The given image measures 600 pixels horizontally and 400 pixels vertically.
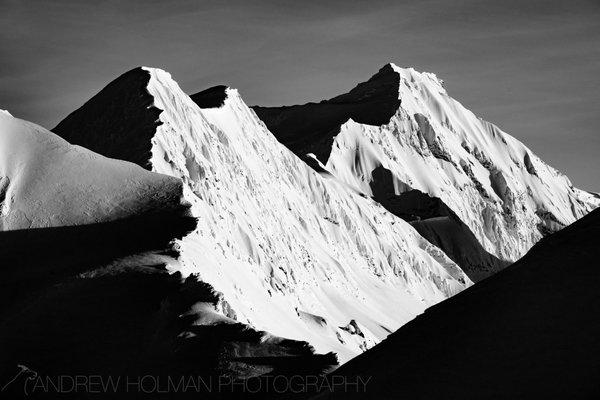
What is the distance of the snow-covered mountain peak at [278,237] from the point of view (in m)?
72.4

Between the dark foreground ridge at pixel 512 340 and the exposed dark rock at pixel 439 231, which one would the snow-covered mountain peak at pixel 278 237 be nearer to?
the dark foreground ridge at pixel 512 340

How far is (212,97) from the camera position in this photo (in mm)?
119812

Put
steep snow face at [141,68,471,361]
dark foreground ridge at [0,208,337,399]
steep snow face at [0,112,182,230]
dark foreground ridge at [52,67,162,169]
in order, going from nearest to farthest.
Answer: dark foreground ridge at [0,208,337,399] < steep snow face at [0,112,182,230] < steep snow face at [141,68,471,361] < dark foreground ridge at [52,67,162,169]

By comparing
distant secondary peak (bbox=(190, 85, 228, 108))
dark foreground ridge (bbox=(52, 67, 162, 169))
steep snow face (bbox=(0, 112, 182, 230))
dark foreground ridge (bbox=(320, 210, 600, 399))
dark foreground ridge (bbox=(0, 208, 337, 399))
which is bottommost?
dark foreground ridge (bbox=(320, 210, 600, 399))

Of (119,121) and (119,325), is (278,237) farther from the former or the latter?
(119,325)

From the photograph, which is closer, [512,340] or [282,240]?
[512,340]

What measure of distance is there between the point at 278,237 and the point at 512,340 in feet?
243

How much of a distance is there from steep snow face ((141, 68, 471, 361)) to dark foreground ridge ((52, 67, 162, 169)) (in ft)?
3.42

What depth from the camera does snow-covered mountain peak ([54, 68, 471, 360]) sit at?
72438mm

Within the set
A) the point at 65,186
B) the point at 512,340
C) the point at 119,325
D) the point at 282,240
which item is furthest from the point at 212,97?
A: the point at 512,340

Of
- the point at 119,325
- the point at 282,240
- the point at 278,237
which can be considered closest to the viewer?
the point at 119,325

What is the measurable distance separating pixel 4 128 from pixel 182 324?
25.3m

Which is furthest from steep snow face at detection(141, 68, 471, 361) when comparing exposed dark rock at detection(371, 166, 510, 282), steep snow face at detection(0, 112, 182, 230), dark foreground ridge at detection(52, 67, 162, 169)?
exposed dark rock at detection(371, 166, 510, 282)

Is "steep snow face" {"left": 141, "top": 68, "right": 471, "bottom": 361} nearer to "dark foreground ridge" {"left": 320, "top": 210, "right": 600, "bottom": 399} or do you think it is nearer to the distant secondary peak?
the distant secondary peak
